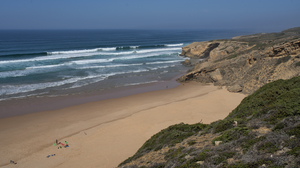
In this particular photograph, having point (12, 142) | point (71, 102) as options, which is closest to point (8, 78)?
point (71, 102)

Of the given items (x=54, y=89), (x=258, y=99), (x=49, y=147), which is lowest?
(x=49, y=147)

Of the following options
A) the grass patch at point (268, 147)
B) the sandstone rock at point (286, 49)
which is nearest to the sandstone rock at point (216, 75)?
the sandstone rock at point (286, 49)

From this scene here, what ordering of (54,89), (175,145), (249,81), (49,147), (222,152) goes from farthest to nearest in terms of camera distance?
1. (54,89)
2. (249,81)
3. (49,147)
4. (175,145)
5. (222,152)

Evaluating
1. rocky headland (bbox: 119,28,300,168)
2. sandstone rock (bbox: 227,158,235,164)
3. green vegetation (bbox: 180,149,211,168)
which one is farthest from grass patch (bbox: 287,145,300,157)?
green vegetation (bbox: 180,149,211,168)

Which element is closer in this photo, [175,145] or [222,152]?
[222,152]

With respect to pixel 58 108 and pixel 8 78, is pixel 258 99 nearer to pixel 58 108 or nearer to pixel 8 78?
pixel 58 108

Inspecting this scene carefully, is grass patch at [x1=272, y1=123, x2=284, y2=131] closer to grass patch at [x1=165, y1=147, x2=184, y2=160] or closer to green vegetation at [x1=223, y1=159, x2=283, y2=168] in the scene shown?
green vegetation at [x1=223, y1=159, x2=283, y2=168]
